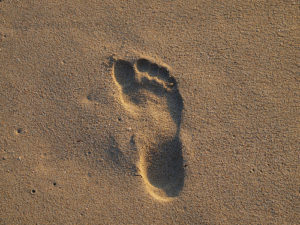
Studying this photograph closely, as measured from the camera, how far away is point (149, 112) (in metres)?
1.63

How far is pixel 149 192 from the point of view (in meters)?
1.57

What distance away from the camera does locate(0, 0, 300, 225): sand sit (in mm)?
1546

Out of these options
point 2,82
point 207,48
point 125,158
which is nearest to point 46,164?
point 125,158

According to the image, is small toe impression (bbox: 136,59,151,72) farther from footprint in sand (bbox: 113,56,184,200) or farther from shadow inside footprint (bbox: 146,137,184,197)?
shadow inside footprint (bbox: 146,137,184,197)

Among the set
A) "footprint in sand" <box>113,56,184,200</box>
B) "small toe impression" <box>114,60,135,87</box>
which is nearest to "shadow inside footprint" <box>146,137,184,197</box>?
"footprint in sand" <box>113,56,184,200</box>

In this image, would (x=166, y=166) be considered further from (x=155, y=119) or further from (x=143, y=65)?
(x=143, y=65)

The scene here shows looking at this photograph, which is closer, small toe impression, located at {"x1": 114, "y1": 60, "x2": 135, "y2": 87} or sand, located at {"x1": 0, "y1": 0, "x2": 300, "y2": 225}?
sand, located at {"x1": 0, "y1": 0, "x2": 300, "y2": 225}

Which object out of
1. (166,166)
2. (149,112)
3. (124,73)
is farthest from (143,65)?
(166,166)

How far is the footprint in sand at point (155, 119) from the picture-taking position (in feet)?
5.17

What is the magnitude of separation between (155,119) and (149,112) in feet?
0.19

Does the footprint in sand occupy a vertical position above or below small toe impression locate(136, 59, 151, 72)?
below

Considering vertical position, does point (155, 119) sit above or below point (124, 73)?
below

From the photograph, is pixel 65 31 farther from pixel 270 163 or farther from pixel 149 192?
pixel 270 163

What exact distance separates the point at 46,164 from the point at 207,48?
1.26m
